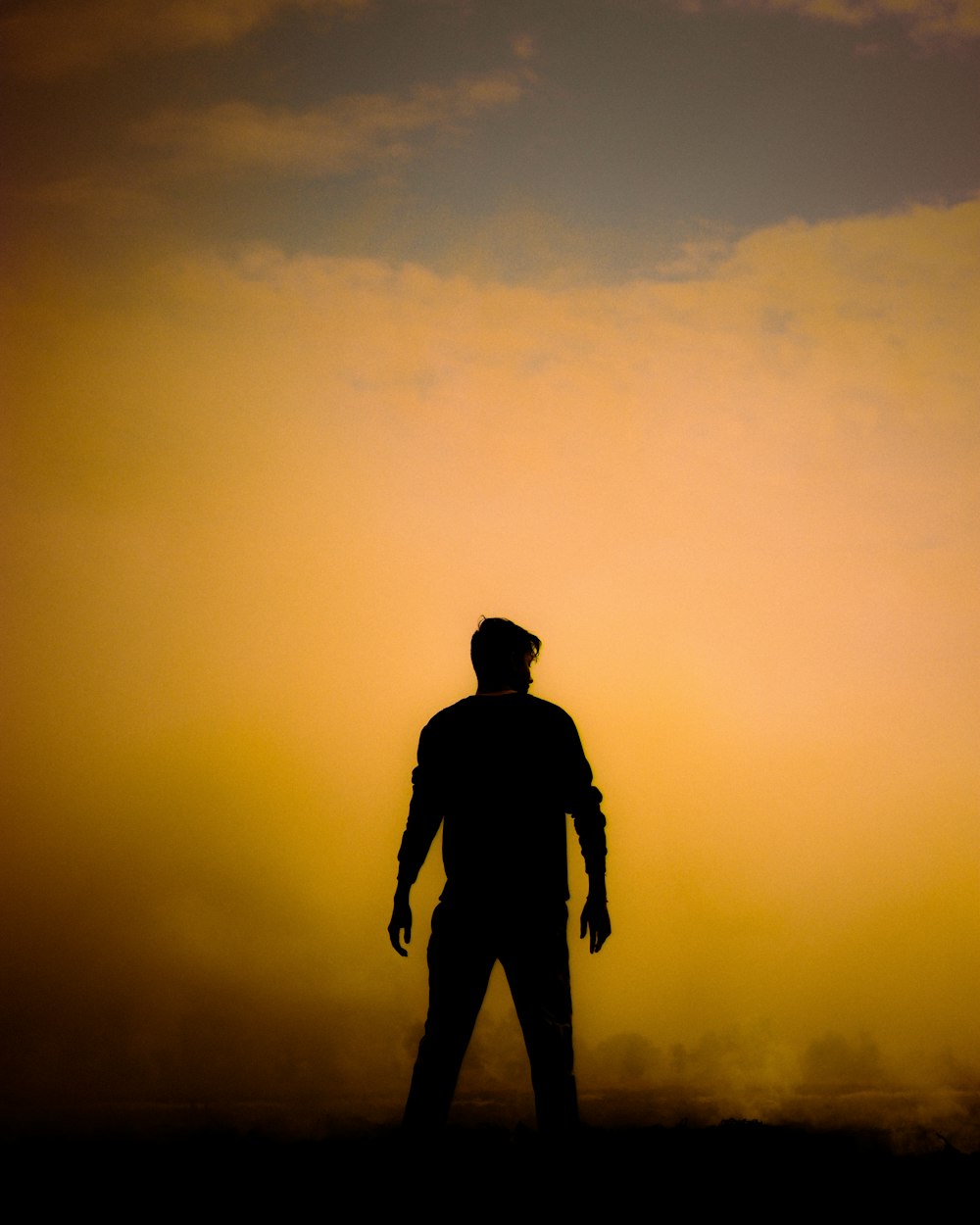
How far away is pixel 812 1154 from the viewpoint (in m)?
4.85

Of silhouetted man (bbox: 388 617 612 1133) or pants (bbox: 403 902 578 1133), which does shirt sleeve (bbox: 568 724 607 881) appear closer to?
silhouetted man (bbox: 388 617 612 1133)

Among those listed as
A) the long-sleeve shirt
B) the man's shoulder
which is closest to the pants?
the long-sleeve shirt

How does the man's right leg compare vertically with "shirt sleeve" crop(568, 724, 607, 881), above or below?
below

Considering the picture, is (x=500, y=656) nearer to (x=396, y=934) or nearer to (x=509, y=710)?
(x=509, y=710)

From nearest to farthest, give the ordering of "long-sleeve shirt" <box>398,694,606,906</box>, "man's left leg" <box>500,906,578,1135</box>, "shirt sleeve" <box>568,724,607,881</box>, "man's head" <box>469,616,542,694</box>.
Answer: "man's left leg" <box>500,906,578,1135</box> < "long-sleeve shirt" <box>398,694,606,906</box> < "shirt sleeve" <box>568,724,607,881</box> < "man's head" <box>469,616,542,694</box>

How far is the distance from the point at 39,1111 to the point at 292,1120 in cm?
186

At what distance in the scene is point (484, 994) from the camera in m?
3.75

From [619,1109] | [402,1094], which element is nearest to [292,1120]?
[402,1094]

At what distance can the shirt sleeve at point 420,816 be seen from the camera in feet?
13.6

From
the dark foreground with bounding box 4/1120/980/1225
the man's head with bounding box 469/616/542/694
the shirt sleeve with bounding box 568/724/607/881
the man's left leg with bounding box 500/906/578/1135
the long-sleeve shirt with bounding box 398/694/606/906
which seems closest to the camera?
the man's left leg with bounding box 500/906/578/1135

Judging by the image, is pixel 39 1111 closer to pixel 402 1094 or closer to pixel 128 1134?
pixel 128 1134

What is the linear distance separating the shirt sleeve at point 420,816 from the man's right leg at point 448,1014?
0.47 metres

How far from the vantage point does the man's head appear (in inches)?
162

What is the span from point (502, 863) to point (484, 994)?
551 mm
